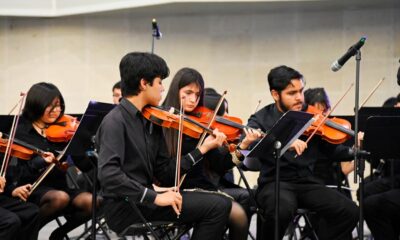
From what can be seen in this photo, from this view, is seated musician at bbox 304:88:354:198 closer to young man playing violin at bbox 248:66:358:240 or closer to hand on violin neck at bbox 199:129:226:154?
young man playing violin at bbox 248:66:358:240

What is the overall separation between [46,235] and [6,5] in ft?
10.1

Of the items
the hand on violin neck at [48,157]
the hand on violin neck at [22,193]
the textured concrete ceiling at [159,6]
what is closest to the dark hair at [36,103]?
the hand on violin neck at [48,157]

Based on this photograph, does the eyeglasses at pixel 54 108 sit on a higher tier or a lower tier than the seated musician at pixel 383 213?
higher

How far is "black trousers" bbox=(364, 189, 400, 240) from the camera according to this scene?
440 centimetres

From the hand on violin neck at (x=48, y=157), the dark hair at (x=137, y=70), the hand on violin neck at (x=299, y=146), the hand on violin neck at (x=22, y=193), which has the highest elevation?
the dark hair at (x=137, y=70)

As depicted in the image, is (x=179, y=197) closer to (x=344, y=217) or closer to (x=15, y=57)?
(x=344, y=217)

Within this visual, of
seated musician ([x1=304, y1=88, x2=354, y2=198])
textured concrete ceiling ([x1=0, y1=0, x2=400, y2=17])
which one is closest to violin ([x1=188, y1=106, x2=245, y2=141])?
seated musician ([x1=304, y1=88, x2=354, y2=198])

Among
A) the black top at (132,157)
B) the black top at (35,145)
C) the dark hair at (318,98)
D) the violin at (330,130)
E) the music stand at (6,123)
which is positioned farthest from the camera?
the dark hair at (318,98)

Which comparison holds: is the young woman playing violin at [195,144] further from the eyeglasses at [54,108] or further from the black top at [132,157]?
the eyeglasses at [54,108]

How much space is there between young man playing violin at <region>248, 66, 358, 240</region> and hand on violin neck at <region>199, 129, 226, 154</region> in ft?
1.11

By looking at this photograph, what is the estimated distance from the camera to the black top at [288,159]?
4.21m

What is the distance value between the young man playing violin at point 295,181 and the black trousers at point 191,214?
62cm

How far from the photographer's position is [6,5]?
782 centimetres

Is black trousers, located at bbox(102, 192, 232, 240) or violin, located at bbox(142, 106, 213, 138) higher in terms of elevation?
violin, located at bbox(142, 106, 213, 138)
